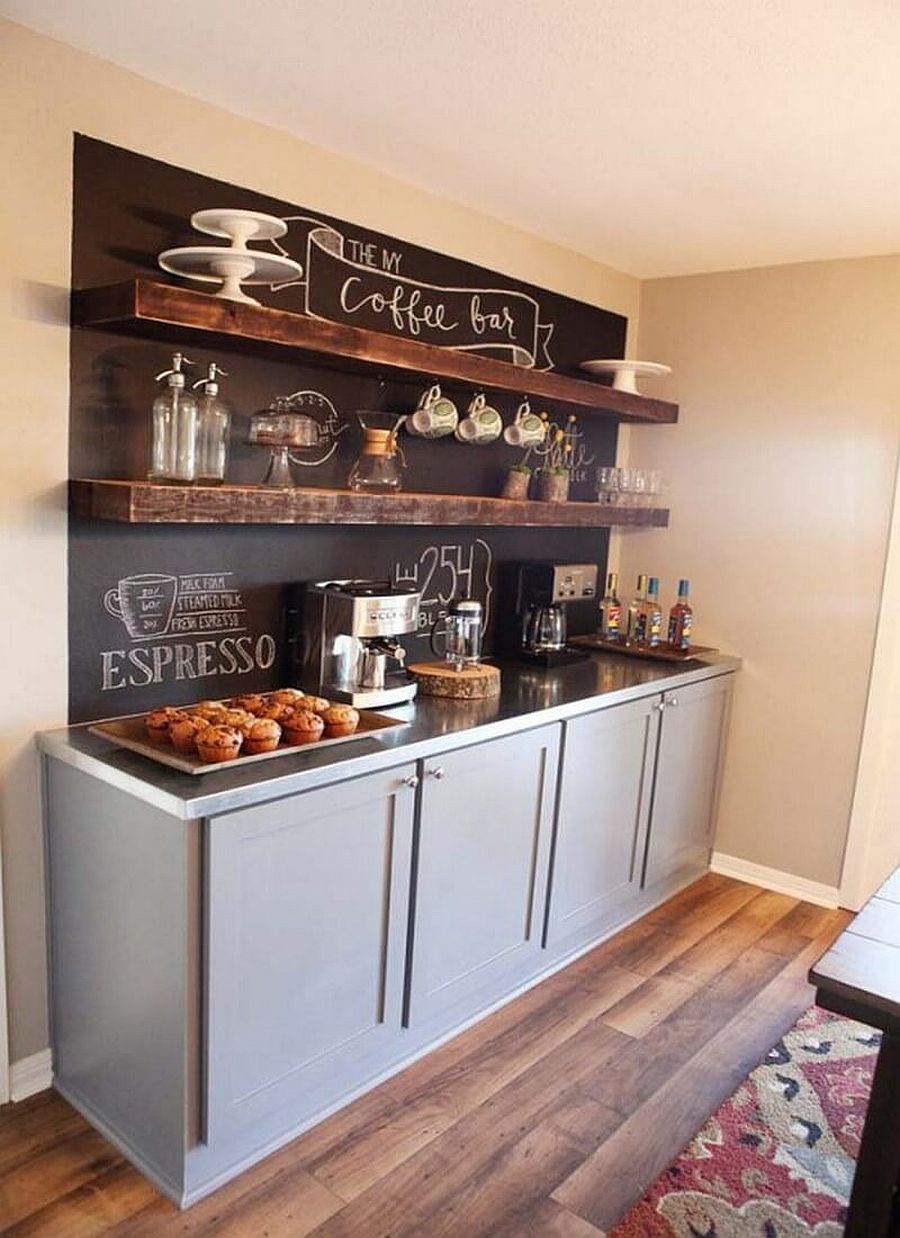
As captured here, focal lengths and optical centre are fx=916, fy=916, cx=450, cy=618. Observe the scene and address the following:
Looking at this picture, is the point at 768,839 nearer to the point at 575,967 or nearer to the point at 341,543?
the point at 575,967

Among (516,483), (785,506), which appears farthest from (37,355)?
(785,506)

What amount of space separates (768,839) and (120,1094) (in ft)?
8.38

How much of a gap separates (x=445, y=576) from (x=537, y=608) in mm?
384

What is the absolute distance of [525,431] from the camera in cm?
312

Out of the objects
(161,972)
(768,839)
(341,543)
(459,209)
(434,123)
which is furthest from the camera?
(768,839)

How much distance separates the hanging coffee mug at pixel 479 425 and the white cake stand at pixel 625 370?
63 cm

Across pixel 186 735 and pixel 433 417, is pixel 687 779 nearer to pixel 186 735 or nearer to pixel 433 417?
pixel 433 417

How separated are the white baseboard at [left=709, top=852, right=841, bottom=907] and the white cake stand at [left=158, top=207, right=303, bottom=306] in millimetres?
2804

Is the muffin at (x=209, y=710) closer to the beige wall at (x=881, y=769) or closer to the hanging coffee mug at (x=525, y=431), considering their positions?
the hanging coffee mug at (x=525, y=431)

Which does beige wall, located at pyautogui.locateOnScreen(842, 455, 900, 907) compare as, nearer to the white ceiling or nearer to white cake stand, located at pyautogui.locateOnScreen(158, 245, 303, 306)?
the white ceiling

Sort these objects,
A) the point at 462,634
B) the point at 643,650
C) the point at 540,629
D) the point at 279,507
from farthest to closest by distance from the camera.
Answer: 1. the point at 643,650
2. the point at 540,629
3. the point at 462,634
4. the point at 279,507

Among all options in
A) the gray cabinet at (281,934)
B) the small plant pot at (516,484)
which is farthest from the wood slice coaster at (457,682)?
the small plant pot at (516,484)

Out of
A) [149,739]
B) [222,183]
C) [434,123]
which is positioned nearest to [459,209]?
[434,123]

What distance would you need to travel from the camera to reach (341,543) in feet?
9.04
